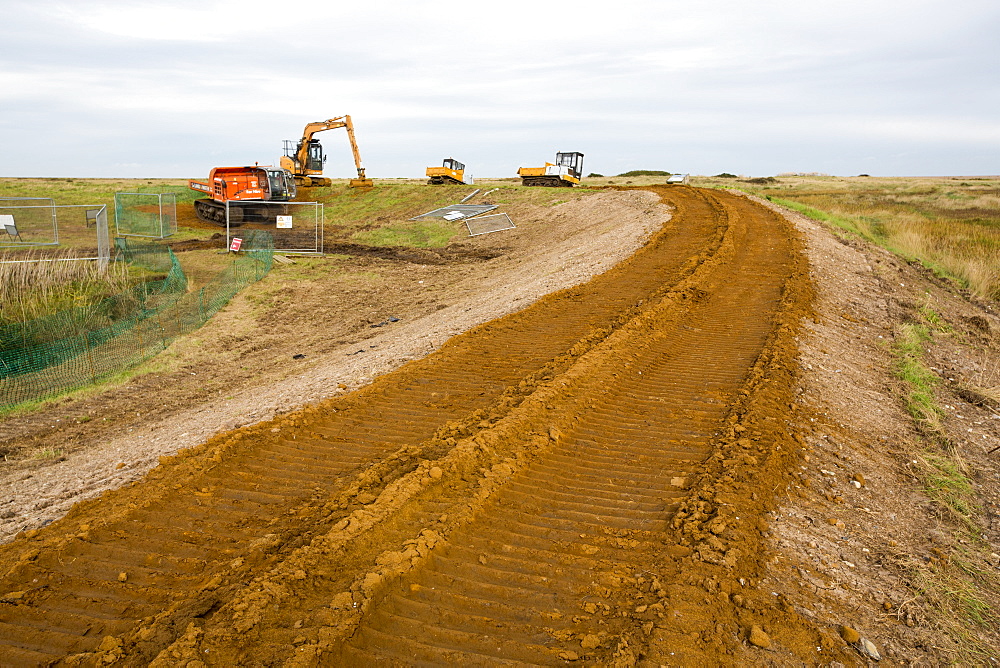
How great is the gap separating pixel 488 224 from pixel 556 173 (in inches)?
558

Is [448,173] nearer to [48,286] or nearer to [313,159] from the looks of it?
[313,159]

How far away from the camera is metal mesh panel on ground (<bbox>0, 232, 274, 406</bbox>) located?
1082 centimetres

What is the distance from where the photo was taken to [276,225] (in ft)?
84.4

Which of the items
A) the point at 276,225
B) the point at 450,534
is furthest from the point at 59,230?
the point at 450,534

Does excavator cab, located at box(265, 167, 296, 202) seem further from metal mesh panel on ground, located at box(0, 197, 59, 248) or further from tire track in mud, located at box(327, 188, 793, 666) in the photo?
tire track in mud, located at box(327, 188, 793, 666)

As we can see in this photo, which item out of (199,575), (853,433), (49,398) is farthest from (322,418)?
(49,398)

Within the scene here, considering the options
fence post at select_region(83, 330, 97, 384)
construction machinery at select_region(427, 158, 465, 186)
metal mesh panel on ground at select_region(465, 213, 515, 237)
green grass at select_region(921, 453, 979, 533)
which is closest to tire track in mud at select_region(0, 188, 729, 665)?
green grass at select_region(921, 453, 979, 533)

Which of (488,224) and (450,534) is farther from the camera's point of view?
(488,224)

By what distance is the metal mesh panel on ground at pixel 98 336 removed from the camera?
35.5ft

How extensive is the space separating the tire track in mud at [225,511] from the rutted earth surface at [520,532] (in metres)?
0.02

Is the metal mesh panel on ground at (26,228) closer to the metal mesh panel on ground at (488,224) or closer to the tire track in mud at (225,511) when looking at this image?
the tire track in mud at (225,511)

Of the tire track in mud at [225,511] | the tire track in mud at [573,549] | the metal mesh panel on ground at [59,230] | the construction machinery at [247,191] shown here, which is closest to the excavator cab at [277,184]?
the construction machinery at [247,191]

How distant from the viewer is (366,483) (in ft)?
16.8

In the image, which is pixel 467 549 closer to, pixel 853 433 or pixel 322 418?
pixel 322 418
